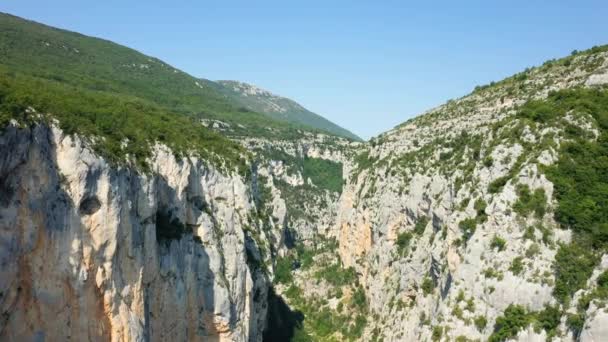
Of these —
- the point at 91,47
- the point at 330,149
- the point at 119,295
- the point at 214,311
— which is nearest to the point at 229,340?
the point at 214,311

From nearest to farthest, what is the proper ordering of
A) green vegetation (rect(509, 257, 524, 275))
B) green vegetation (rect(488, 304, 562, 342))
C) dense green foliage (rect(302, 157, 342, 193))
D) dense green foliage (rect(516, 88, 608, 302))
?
green vegetation (rect(488, 304, 562, 342))
dense green foliage (rect(516, 88, 608, 302))
green vegetation (rect(509, 257, 524, 275))
dense green foliage (rect(302, 157, 342, 193))

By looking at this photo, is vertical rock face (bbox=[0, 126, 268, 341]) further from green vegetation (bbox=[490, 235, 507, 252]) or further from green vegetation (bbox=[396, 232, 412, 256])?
green vegetation (bbox=[490, 235, 507, 252])

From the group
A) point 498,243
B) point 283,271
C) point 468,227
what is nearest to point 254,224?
point 468,227

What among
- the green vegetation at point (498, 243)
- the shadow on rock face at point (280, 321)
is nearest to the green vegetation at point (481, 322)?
the green vegetation at point (498, 243)

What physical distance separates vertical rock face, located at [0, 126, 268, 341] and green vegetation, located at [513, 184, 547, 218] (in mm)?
26205

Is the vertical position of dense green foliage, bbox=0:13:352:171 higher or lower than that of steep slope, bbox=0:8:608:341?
higher

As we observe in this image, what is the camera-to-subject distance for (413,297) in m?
57.9

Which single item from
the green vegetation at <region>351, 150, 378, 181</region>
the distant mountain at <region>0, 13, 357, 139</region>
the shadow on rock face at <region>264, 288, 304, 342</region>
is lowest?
the shadow on rock face at <region>264, 288, 304, 342</region>

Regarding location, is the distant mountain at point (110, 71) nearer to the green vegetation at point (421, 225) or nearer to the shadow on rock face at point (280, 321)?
the shadow on rock face at point (280, 321)

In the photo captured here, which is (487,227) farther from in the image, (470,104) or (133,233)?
(470,104)

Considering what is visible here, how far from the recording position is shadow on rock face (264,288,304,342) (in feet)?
238

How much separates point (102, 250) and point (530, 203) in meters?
28.5

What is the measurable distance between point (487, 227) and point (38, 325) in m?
29.8

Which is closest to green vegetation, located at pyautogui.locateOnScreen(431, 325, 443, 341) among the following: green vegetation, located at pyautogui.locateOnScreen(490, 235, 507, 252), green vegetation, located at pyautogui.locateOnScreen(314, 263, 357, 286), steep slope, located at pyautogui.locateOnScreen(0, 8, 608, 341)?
steep slope, located at pyautogui.locateOnScreen(0, 8, 608, 341)
